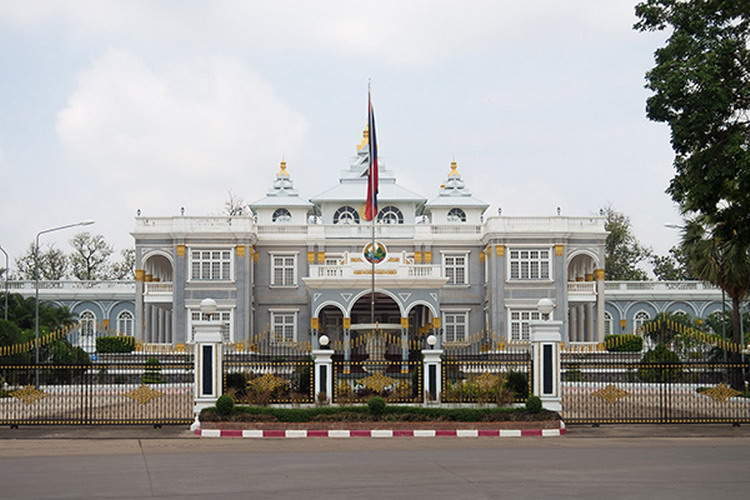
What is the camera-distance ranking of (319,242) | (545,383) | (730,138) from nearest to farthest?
(730,138) → (545,383) → (319,242)

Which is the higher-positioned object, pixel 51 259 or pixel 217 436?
pixel 51 259

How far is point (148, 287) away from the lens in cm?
4725

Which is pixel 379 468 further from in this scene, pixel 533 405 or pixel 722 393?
pixel 722 393

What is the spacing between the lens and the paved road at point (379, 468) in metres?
11.8

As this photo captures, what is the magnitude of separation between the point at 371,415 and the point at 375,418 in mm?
132

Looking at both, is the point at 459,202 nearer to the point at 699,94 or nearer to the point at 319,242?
the point at 319,242

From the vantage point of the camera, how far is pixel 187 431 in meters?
20.8

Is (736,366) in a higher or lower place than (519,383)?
higher

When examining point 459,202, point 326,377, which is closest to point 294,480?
point 326,377

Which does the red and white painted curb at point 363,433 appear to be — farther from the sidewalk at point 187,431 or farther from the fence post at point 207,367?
the fence post at point 207,367

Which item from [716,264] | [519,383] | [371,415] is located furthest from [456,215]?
[371,415]

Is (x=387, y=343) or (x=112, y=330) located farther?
(x=112, y=330)

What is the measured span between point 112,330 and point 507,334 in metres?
22.3

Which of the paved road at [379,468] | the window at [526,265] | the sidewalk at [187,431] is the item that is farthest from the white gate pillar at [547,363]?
the window at [526,265]
